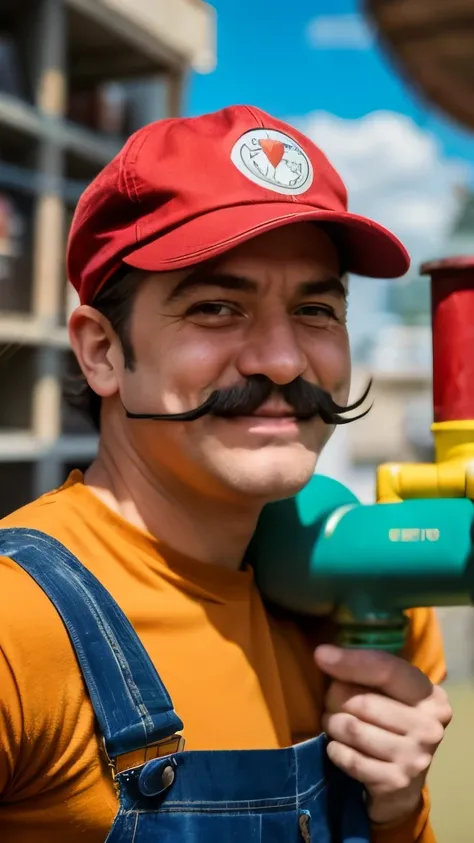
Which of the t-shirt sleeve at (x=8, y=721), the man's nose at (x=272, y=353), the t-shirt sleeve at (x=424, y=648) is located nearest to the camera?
the t-shirt sleeve at (x=8, y=721)

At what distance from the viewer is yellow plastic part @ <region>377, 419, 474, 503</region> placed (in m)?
0.70

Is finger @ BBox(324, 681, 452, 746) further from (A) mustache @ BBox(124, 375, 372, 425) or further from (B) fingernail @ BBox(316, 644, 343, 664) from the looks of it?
(A) mustache @ BBox(124, 375, 372, 425)

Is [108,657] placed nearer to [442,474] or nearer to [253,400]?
[253,400]

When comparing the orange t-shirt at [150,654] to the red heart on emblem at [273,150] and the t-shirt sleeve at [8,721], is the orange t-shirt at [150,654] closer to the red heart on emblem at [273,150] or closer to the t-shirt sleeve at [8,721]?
the t-shirt sleeve at [8,721]

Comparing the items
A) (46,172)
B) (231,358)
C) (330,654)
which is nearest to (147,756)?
(330,654)

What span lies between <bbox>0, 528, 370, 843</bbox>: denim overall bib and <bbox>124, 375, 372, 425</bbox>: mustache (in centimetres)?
14

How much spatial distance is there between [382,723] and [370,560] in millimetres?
129

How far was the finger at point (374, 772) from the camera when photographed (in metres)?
0.65

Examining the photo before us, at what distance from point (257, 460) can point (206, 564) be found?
11 centimetres

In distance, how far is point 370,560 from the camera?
0.67 meters

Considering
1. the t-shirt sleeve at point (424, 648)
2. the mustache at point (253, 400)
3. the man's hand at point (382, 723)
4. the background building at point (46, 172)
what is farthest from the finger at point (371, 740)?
the background building at point (46, 172)

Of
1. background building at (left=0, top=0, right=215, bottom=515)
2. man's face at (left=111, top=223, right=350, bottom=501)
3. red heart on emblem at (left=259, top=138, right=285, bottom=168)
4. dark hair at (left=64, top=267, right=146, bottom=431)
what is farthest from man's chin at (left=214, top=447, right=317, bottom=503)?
background building at (left=0, top=0, right=215, bottom=515)

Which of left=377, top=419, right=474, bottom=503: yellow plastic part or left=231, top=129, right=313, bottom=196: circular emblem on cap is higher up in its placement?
left=231, top=129, right=313, bottom=196: circular emblem on cap

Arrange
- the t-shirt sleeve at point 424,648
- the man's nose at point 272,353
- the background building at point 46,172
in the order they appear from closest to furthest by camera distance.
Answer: the man's nose at point 272,353
the t-shirt sleeve at point 424,648
the background building at point 46,172
